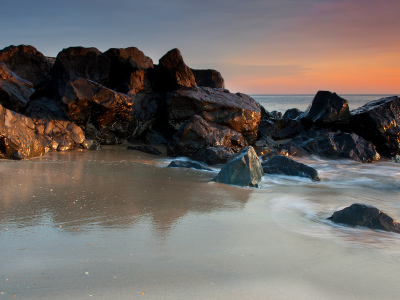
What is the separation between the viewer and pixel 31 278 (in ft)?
5.97

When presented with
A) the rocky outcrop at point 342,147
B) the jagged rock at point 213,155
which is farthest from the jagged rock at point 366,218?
the rocky outcrop at point 342,147

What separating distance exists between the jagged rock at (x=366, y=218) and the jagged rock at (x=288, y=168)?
7.63 ft

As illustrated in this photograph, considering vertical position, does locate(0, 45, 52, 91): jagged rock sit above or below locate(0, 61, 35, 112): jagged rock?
above

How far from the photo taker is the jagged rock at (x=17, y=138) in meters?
5.58

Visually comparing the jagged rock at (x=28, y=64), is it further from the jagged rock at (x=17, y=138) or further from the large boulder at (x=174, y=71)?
the large boulder at (x=174, y=71)

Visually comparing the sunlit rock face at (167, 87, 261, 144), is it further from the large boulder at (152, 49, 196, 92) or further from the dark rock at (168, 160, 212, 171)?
the dark rock at (168, 160, 212, 171)

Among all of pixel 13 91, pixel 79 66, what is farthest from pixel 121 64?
pixel 13 91

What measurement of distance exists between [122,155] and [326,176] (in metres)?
4.19

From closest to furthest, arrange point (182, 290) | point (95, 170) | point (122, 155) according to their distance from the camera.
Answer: point (182, 290), point (95, 170), point (122, 155)

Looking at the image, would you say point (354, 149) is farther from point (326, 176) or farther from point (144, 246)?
point (144, 246)

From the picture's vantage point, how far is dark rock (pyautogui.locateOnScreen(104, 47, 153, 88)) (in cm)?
948

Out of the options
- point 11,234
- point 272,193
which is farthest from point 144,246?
point 272,193

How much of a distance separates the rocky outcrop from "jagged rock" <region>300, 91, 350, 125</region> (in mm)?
740

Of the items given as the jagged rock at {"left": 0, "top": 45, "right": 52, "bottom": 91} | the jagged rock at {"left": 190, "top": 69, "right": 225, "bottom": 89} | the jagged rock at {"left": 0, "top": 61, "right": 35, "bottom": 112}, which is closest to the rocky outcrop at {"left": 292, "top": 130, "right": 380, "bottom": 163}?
the jagged rock at {"left": 190, "top": 69, "right": 225, "bottom": 89}
